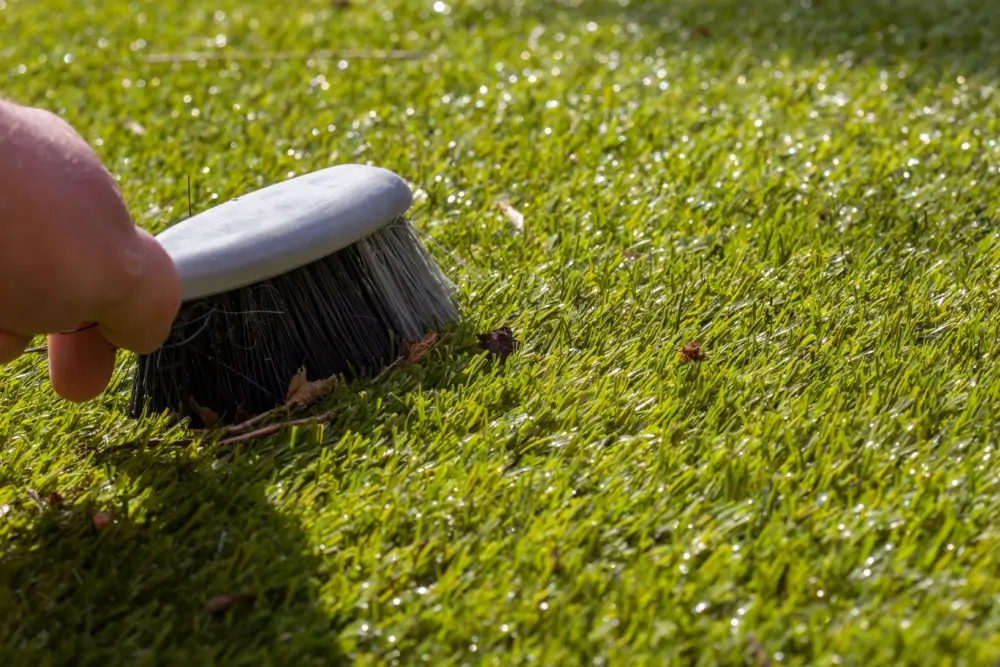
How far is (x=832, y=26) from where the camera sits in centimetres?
359

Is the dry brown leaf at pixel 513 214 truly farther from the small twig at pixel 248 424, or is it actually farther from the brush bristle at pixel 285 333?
the small twig at pixel 248 424

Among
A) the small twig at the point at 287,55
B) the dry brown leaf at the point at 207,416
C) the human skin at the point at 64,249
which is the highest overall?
the small twig at the point at 287,55

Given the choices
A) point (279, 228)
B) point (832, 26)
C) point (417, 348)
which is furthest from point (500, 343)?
point (832, 26)

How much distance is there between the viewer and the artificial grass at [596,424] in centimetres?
135

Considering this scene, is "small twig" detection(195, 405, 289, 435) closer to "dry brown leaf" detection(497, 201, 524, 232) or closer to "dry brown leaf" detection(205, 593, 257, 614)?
"dry brown leaf" detection(205, 593, 257, 614)

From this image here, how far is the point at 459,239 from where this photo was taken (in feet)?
7.69

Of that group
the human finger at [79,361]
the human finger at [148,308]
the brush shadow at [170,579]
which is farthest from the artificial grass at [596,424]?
the human finger at [148,308]

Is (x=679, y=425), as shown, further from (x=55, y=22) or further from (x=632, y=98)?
(x=55, y=22)

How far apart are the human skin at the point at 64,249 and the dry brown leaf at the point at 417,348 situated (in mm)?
471

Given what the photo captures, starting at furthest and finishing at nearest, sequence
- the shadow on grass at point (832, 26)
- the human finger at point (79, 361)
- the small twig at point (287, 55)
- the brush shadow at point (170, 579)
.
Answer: the small twig at point (287, 55)
the shadow on grass at point (832, 26)
the human finger at point (79, 361)
the brush shadow at point (170, 579)

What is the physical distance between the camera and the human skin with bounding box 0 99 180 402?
1369 millimetres

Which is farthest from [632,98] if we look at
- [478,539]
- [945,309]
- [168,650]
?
[168,650]

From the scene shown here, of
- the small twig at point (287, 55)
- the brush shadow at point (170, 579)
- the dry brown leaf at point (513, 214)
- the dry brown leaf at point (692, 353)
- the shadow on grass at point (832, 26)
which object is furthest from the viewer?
the small twig at point (287, 55)

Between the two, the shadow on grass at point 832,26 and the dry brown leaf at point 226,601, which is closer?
the dry brown leaf at point 226,601
